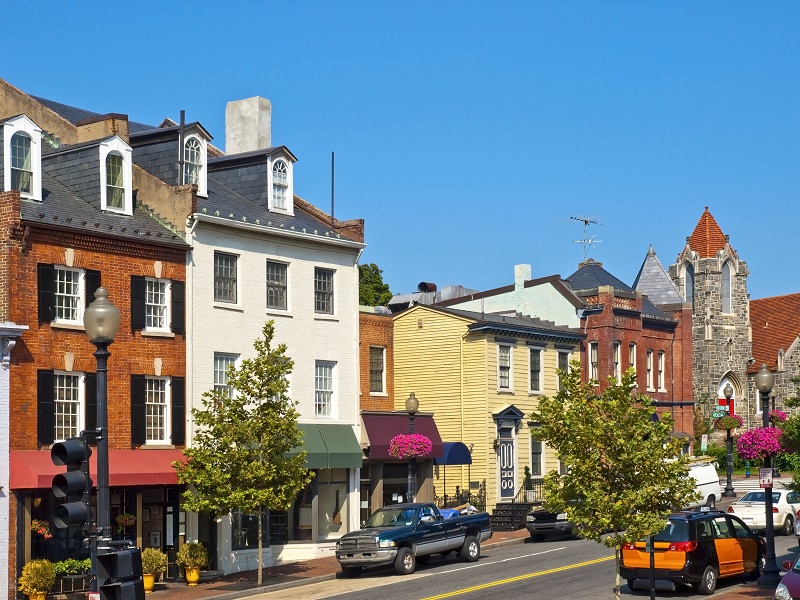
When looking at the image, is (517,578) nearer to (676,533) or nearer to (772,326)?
(676,533)

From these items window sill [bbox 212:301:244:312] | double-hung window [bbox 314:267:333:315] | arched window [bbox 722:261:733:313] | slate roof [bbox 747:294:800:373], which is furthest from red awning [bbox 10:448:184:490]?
slate roof [bbox 747:294:800:373]

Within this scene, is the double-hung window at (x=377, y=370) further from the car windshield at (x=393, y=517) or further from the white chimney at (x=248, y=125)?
the car windshield at (x=393, y=517)

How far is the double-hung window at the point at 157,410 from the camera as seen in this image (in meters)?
36.2

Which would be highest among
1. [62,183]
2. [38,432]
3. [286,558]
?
[62,183]

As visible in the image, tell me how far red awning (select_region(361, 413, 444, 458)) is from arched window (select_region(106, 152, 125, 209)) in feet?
39.3

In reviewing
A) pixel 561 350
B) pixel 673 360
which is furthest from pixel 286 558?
pixel 673 360

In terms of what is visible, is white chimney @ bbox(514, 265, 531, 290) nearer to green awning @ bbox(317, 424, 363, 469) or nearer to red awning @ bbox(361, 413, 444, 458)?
red awning @ bbox(361, 413, 444, 458)

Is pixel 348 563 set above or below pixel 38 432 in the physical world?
below

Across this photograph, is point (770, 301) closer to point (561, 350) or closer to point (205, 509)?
point (561, 350)

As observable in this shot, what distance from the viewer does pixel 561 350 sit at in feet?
179

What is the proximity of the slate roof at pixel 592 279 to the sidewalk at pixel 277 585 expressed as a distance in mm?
27371

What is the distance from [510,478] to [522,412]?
2794mm

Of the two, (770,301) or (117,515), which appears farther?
(770,301)

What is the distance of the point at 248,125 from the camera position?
46.6 metres
